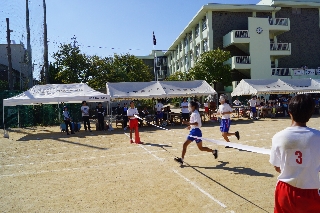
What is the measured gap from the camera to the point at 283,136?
239cm

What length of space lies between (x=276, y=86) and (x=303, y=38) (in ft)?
68.3

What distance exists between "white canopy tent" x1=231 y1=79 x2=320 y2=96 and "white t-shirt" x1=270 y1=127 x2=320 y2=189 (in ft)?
61.2

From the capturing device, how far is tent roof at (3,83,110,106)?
15.3 meters

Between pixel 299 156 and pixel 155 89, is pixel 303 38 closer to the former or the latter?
pixel 155 89

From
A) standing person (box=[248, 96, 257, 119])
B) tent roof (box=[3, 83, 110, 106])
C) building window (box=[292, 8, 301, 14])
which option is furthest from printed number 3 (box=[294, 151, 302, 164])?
building window (box=[292, 8, 301, 14])

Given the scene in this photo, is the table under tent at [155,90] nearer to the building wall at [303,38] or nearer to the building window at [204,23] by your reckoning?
the building window at [204,23]

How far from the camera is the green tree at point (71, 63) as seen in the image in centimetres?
2886

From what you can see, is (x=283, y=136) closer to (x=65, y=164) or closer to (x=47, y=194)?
(x=47, y=194)

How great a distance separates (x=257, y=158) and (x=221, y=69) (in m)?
22.6

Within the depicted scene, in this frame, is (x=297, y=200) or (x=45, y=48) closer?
(x=297, y=200)

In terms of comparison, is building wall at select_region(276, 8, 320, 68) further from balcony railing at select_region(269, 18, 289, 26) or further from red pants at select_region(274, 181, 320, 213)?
red pants at select_region(274, 181, 320, 213)

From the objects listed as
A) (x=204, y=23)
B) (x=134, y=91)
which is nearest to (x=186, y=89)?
(x=134, y=91)

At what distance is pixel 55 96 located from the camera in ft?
52.2

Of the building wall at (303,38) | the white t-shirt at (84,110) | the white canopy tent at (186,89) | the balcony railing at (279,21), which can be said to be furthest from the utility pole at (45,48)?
the building wall at (303,38)
